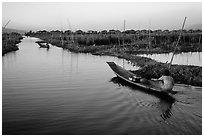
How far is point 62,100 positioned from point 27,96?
1693 millimetres

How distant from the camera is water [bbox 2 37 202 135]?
6723 mm

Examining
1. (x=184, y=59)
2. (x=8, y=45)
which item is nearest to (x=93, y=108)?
(x=184, y=59)

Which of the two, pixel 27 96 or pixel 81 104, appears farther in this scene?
pixel 27 96

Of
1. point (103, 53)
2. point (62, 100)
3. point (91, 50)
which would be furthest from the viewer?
point (91, 50)

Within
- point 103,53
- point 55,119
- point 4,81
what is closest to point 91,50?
point 103,53

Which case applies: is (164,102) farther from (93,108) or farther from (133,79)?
(93,108)

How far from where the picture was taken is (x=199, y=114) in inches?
307

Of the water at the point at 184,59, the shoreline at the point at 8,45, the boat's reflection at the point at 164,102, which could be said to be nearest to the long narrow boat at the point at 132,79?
the boat's reflection at the point at 164,102

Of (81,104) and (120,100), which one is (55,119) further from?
(120,100)

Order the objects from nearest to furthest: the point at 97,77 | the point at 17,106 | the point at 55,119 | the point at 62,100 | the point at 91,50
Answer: the point at 55,119 → the point at 17,106 → the point at 62,100 → the point at 97,77 → the point at 91,50

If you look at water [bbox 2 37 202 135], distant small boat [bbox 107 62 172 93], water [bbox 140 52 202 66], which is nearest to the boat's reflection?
water [bbox 2 37 202 135]

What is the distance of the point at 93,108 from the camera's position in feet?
27.8

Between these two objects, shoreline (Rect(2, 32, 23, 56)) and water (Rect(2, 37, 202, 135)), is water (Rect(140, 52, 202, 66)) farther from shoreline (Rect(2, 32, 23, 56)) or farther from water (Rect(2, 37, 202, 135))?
shoreline (Rect(2, 32, 23, 56))

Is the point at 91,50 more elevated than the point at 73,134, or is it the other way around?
the point at 91,50
